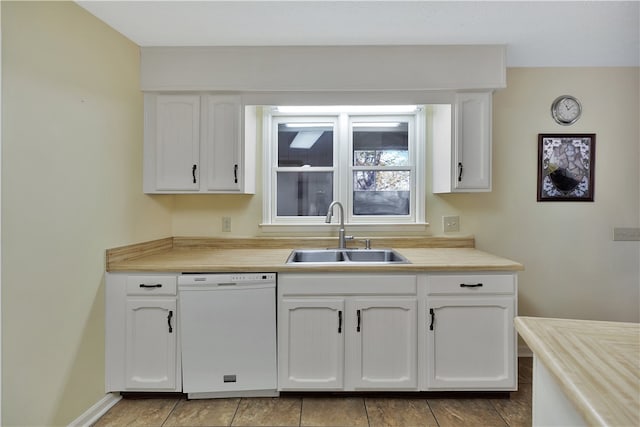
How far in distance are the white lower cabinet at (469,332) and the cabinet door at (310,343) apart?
0.52 metres

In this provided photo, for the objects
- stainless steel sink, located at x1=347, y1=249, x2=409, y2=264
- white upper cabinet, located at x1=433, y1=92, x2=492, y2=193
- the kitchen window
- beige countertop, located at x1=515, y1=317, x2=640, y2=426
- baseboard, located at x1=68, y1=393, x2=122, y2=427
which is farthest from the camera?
the kitchen window

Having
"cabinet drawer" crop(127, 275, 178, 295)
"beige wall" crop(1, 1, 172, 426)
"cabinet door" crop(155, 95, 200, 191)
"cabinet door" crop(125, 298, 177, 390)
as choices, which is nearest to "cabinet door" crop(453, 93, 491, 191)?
"cabinet door" crop(155, 95, 200, 191)

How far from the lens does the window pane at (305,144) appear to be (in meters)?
2.64

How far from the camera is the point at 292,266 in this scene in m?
1.86

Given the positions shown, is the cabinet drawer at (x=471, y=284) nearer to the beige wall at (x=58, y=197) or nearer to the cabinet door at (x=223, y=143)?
the cabinet door at (x=223, y=143)

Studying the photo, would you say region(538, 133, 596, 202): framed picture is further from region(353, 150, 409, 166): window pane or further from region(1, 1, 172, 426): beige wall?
region(1, 1, 172, 426): beige wall

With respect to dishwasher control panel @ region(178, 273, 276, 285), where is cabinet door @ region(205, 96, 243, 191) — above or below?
above

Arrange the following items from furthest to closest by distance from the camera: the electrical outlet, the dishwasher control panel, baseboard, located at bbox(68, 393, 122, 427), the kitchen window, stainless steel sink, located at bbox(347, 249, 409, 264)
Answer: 1. the kitchen window
2. the electrical outlet
3. stainless steel sink, located at bbox(347, 249, 409, 264)
4. the dishwasher control panel
5. baseboard, located at bbox(68, 393, 122, 427)

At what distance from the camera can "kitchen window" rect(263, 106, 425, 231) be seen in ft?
8.55

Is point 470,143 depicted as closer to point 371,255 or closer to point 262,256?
point 371,255

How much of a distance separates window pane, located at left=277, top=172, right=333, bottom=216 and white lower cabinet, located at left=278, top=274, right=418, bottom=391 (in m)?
0.88

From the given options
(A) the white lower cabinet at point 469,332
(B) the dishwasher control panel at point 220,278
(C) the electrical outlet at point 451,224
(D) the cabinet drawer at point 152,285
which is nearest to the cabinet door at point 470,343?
(A) the white lower cabinet at point 469,332

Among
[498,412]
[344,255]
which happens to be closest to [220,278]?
[344,255]

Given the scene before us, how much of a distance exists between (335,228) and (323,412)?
128 cm
